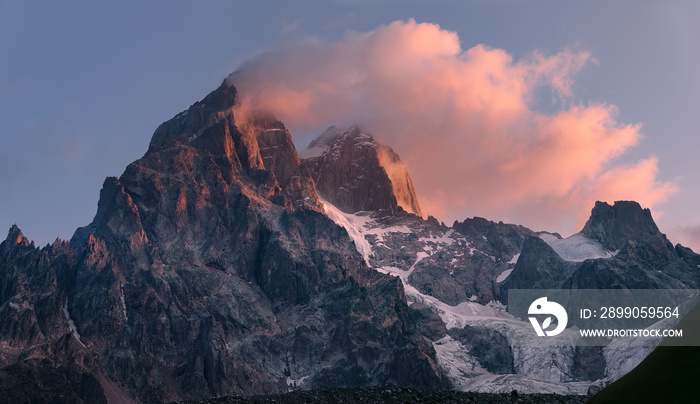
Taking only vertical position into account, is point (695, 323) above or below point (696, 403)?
above

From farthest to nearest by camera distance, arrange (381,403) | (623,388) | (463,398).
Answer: (463,398)
(381,403)
(623,388)

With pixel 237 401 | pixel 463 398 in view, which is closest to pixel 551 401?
pixel 463 398

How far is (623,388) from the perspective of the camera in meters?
65.9

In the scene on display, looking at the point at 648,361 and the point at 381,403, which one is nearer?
the point at 648,361

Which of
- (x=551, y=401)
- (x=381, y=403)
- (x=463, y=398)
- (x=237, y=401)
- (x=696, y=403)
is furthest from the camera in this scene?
(x=551, y=401)

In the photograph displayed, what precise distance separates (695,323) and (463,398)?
64620 mm

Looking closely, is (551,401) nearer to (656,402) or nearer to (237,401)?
(237,401)

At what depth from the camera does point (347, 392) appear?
128 meters

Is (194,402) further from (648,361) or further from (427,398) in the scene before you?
(648,361)

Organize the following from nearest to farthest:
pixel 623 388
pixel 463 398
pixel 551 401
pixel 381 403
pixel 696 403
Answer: pixel 696 403 < pixel 623 388 < pixel 381 403 < pixel 463 398 < pixel 551 401

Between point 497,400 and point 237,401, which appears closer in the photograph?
point 237,401

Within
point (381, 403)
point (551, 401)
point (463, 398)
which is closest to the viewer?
point (381, 403)

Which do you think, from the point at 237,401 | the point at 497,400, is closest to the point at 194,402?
the point at 237,401

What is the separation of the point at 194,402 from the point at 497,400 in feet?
190
